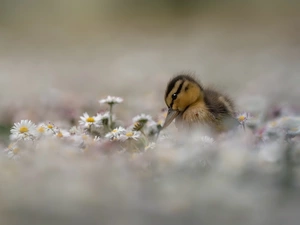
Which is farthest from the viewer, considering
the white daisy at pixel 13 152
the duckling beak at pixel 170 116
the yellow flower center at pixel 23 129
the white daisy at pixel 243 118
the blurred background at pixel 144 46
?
the blurred background at pixel 144 46

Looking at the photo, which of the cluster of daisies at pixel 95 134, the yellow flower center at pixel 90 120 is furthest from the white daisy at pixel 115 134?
the yellow flower center at pixel 90 120

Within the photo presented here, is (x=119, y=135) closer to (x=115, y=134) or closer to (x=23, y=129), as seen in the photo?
(x=115, y=134)

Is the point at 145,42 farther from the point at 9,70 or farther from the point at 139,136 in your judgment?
the point at 139,136

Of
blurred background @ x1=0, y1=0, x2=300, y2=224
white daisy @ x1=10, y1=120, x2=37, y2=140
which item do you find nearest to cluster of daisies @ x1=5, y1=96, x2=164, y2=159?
white daisy @ x1=10, y1=120, x2=37, y2=140

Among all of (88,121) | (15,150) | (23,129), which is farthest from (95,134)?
(15,150)

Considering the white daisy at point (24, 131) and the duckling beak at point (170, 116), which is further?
the duckling beak at point (170, 116)

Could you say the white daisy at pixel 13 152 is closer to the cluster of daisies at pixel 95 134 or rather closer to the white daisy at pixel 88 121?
the cluster of daisies at pixel 95 134

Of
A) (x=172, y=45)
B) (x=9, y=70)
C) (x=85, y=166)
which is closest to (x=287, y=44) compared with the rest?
(x=172, y=45)
